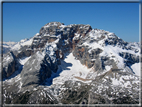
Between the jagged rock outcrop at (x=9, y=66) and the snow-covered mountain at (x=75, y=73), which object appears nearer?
the snow-covered mountain at (x=75, y=73)

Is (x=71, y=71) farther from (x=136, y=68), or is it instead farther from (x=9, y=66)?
(x=136, y=68)

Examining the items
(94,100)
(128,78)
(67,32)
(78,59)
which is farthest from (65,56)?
(94,100)

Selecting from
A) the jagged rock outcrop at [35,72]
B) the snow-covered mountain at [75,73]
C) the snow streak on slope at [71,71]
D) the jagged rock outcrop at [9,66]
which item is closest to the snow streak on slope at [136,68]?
the snow-covered mountain at [75,73]

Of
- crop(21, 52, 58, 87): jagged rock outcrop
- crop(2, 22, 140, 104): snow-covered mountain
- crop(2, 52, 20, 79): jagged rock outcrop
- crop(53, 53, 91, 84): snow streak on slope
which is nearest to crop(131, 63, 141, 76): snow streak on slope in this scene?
crop(2, 22, 140, 104): snow-covered mountain

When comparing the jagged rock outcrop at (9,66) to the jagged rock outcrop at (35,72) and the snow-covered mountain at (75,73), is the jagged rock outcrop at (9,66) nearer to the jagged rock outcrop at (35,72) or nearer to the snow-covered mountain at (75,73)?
Result: the snow-covered mountain at (75,73)

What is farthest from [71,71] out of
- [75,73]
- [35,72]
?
[35,72]

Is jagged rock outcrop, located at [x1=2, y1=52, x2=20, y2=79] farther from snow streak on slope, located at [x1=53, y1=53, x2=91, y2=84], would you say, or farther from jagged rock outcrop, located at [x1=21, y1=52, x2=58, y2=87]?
snow streak on slope, located at [x1=53, y1=53, x2=91, y2=84]

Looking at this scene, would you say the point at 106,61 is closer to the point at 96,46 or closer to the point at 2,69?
the point at 96,46
